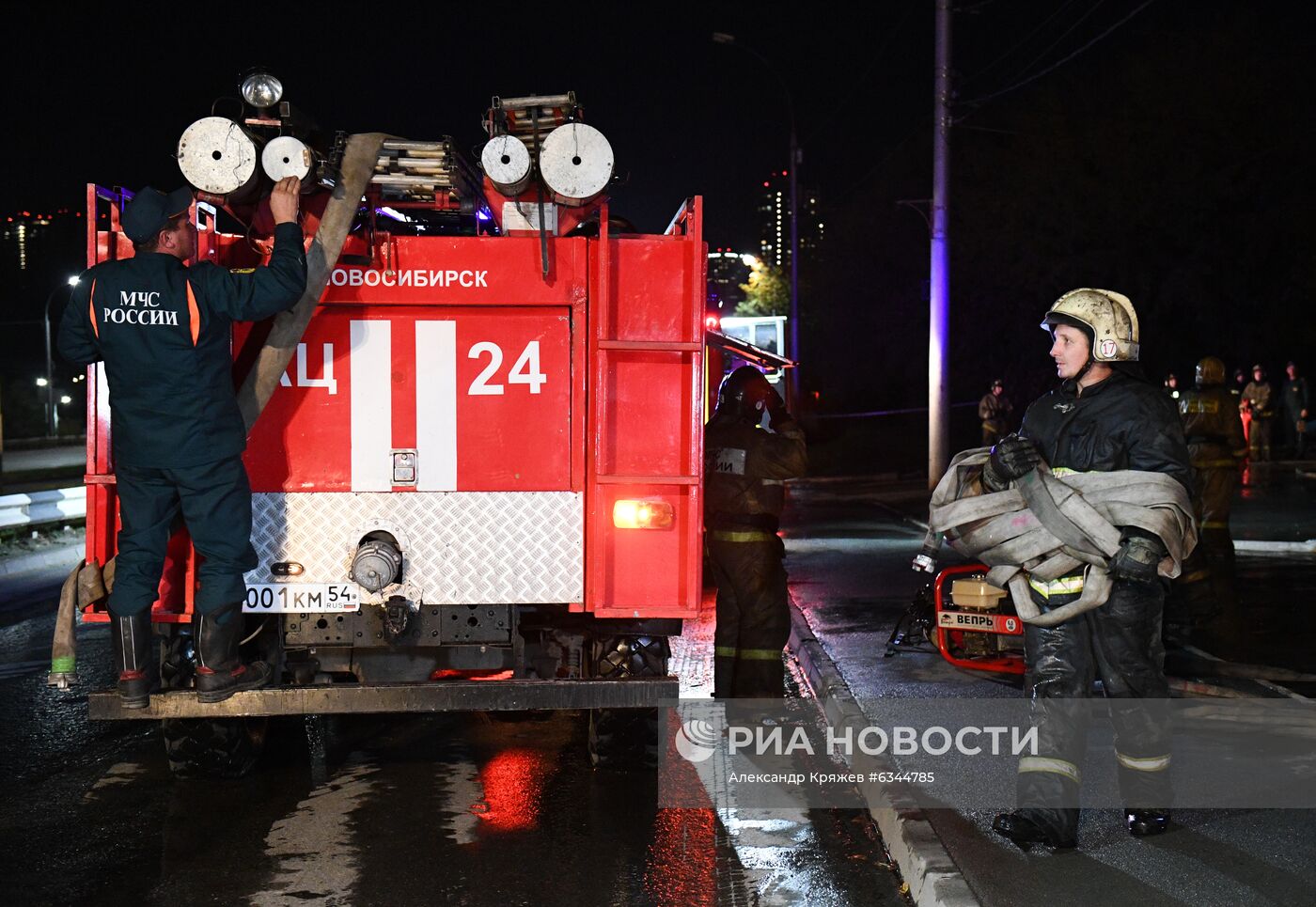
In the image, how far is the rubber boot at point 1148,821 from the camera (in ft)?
16.2

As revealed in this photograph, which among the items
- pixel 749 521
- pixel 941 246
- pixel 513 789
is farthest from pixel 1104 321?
pixel 941 246

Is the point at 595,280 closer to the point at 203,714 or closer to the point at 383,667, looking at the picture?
the point at 383,667

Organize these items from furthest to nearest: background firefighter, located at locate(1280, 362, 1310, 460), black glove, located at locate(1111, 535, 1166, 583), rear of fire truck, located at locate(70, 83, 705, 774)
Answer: background firefighter, located at locate(1280, 362, 1310, 460) → rear of fire truck, located at locate(70, 83, 705, 774) → black glove, located at locate(1111, 535, 1166, 583)

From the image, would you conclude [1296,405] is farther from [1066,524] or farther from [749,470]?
[1066,524]

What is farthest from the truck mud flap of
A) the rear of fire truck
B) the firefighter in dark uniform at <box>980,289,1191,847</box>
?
the firefighter in dark uniform at <box>980,289,1191,847</box>

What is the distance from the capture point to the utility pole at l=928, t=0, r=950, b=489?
18.0 m

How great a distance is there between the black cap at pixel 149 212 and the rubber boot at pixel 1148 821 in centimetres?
428

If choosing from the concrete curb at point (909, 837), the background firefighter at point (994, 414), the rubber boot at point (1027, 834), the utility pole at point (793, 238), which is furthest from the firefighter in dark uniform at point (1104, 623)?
the utility pole at point (793, 238)

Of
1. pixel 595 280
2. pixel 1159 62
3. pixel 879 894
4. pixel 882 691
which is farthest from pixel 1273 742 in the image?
pixel 1159 62

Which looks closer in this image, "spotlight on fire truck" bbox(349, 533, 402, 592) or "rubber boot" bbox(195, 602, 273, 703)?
"rubber boot" bbox(195, 602, 273, 703)

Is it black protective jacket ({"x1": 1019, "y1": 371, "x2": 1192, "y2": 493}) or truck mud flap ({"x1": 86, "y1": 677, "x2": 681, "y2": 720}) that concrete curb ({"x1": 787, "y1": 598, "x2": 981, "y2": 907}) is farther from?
black protective jacket ({"x1": 1019, "y1": 371, "x2": 1192, "y2": 493})

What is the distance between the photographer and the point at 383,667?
559 centimetres

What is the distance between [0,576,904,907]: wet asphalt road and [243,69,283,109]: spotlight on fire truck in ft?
9.42

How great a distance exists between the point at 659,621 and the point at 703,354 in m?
1.16
